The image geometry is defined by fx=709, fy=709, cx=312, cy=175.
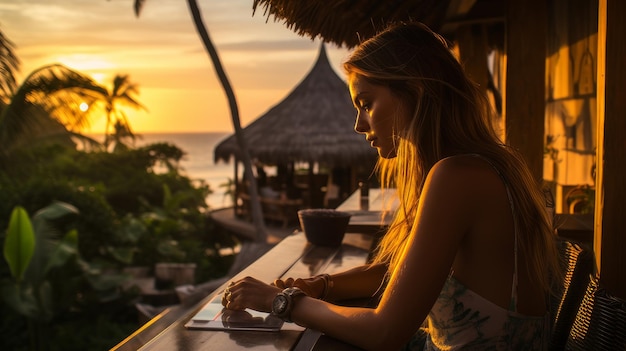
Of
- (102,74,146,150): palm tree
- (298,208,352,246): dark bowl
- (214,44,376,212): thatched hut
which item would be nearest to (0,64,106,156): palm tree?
(214,44,376,212): thatched hut

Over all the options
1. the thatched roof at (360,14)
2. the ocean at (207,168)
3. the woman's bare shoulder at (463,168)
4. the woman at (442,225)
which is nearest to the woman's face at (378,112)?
the woman at (442,225)

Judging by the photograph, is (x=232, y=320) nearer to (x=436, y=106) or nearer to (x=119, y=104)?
(x=436, y=106)

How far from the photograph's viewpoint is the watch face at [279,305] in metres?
1.68

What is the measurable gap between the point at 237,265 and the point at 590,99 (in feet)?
31.6

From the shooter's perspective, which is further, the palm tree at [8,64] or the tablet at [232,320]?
the palm tree at [8,64]

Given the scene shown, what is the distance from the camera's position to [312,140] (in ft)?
56.2

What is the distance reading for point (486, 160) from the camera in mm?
1594

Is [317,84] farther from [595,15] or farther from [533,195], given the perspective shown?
[533,195]

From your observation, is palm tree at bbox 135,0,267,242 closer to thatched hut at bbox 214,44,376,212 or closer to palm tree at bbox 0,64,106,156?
thatched hut at bbox 214,44,376,212

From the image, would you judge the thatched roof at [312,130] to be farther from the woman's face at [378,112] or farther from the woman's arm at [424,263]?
the woman's arm at [424,263]

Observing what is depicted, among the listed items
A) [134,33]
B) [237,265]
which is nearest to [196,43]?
[134,33]

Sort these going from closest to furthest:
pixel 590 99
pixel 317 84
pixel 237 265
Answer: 1. pixel 590 99
2. pixel 237 265
3. pixel 317 84

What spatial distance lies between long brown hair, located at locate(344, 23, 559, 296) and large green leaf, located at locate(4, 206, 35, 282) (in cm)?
799

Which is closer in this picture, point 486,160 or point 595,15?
point 486,160
